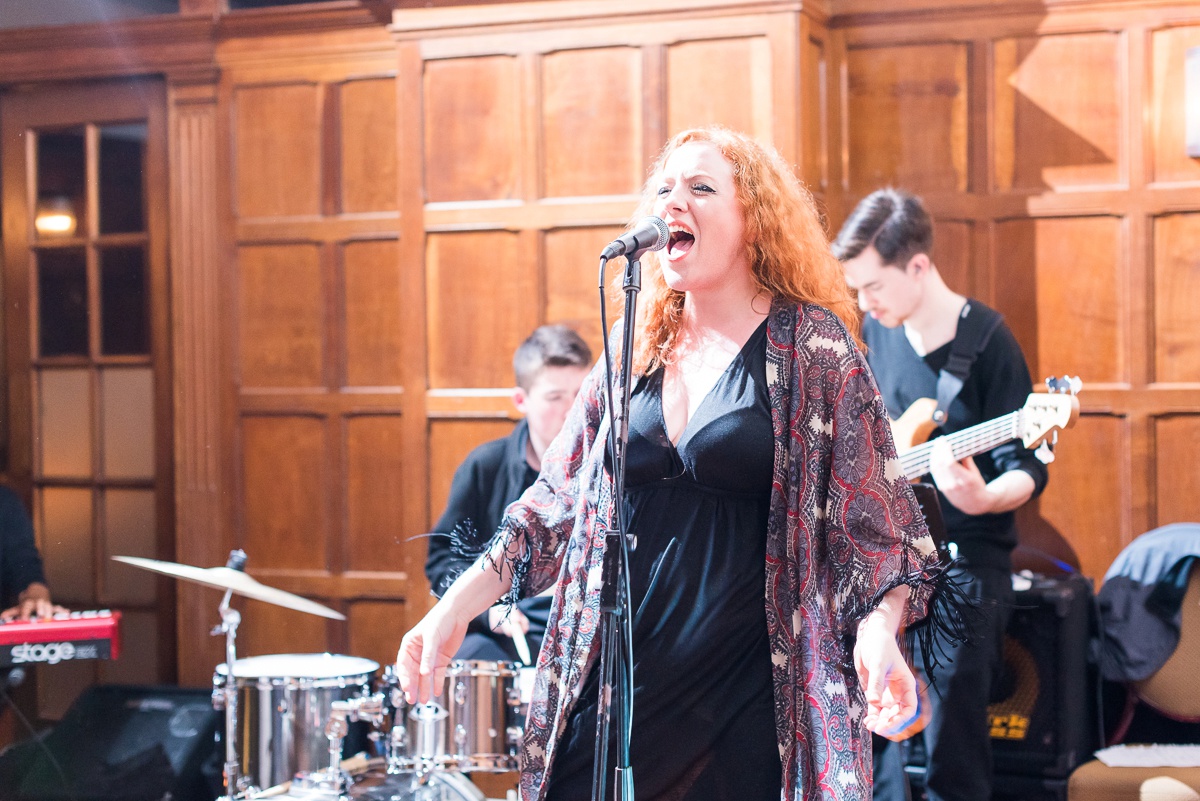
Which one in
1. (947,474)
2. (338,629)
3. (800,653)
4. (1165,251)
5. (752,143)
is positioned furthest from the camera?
(338,629)

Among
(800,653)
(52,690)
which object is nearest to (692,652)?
(800,653)

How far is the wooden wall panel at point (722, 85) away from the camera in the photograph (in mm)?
4102

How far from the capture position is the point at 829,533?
1897 millimetres

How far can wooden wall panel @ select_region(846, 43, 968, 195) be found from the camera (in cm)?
425

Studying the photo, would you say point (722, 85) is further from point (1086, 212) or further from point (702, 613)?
point (702, 613)

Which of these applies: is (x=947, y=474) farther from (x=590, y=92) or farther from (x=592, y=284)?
(x=590, y=92)

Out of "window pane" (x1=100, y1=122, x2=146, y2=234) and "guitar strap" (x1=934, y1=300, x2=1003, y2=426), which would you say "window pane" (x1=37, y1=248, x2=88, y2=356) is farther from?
"guitar strap" (x1=934, y1=300, x2=1003, y2=426)

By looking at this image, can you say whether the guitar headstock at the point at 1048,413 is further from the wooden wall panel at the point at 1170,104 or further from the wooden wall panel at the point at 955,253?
the wooden wall panel at the point at 1170,104

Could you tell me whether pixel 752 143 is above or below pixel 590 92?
below

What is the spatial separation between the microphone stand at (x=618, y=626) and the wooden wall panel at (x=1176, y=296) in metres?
2.86

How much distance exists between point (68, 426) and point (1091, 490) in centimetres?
394

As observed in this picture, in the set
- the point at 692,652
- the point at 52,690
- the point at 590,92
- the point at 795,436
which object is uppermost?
the point at 590,92

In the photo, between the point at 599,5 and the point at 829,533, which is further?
the point at 599,5

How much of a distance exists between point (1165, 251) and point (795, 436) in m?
2.72
